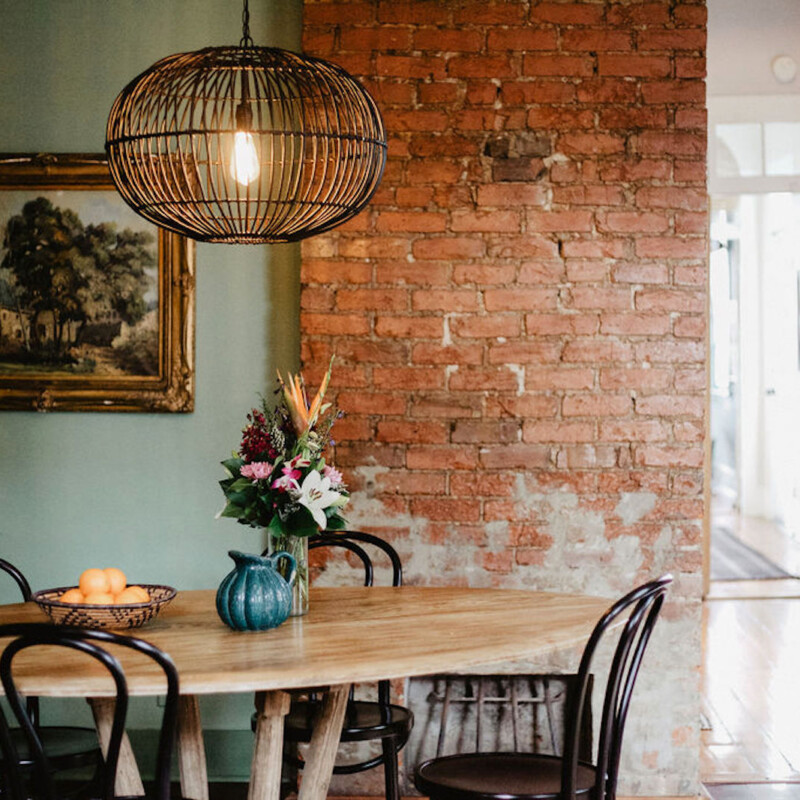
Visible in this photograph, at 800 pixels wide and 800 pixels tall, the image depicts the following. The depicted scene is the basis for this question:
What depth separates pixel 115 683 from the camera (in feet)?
6.02

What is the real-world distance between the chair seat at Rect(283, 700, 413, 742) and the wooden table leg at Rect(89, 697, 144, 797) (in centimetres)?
46

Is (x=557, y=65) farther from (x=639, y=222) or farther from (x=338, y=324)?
(x=338, y=324)

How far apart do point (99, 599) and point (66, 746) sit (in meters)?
0.57

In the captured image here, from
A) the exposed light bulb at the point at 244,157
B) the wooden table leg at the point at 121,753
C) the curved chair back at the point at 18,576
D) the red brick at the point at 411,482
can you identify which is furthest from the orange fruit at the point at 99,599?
the red brick at the point at 411,482

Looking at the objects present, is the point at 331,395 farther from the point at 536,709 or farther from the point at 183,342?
the point at 536,709

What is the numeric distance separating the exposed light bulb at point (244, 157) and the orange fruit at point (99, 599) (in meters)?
0.88

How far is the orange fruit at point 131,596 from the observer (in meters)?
2.28

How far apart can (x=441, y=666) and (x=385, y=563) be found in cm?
141

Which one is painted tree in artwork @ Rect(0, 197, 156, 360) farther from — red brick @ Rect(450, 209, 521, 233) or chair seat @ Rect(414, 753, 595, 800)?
chair seat @ Rect(414, 753, 595, 800)

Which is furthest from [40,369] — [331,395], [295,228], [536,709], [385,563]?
[536,709]

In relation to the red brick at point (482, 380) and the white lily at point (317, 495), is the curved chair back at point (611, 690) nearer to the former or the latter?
the white lily at point (317, 495)

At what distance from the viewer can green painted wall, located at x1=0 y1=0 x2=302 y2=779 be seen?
355cm

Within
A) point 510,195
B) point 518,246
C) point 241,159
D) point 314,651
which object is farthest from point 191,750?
point 510,195

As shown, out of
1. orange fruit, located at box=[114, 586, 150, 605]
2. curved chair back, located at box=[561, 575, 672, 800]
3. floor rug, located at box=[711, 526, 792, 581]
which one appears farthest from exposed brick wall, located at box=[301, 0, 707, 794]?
floor rug, located at box=[711, 526, 792, 581]
